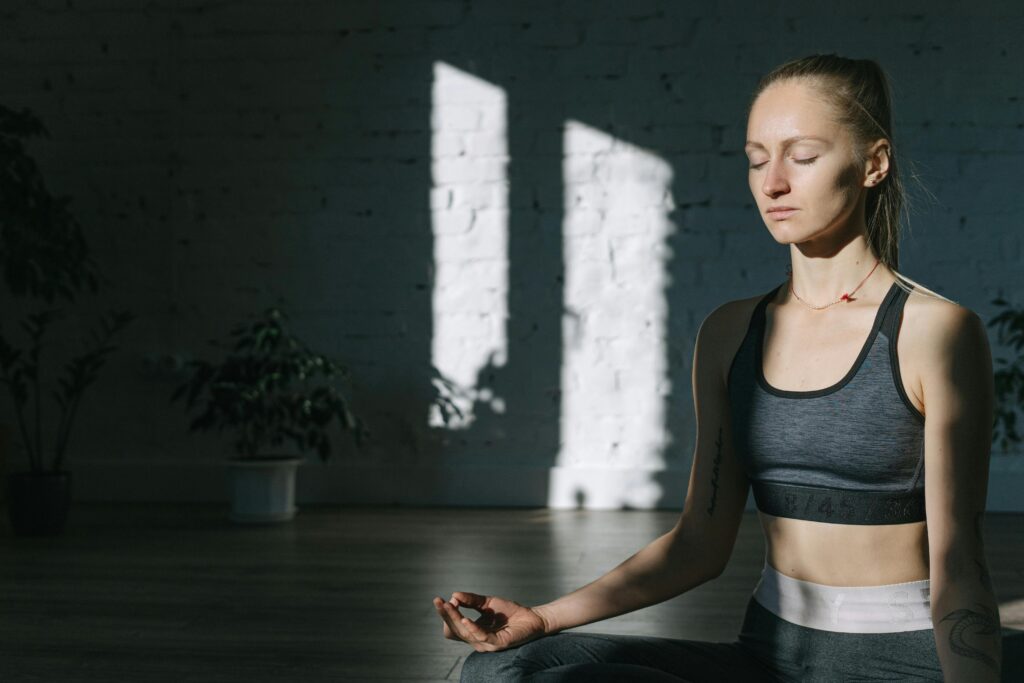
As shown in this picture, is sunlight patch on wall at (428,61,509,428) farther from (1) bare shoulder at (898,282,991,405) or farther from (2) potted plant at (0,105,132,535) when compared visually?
(1) bare shoulder at (898,282,991,405)

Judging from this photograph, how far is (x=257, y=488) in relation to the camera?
4.36m

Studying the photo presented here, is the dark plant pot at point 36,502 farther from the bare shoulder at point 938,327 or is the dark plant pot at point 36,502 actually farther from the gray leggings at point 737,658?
the bare shoulder at point 938,327

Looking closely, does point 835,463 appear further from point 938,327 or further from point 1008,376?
point 1008,376

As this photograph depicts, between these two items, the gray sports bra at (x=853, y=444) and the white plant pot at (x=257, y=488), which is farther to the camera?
the white plant pot at (x=257, y=488)

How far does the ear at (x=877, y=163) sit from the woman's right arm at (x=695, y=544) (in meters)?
0.25

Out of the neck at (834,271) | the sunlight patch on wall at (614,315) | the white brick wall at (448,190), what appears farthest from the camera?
the sunlight patch on wall at (614,315)

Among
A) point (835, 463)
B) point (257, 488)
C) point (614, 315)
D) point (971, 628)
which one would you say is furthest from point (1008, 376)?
point (971, 628)

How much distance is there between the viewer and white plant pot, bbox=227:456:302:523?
4340mm

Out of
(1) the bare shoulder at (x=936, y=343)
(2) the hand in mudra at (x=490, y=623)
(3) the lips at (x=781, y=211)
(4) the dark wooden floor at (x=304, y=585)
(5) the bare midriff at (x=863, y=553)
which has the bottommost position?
(4) the dark wooden floor at (x=304, y=585)

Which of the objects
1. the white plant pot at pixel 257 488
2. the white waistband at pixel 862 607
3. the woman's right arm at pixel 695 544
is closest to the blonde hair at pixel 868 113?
the woman's right arm at pixel 695 544

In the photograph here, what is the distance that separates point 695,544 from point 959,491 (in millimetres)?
366

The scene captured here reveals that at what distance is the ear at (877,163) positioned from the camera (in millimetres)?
1281

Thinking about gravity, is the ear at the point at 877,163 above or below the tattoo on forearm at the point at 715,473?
above

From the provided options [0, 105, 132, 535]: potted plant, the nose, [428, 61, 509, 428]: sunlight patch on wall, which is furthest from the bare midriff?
[428, 61, 509, 428]: sunlight patch on wall
